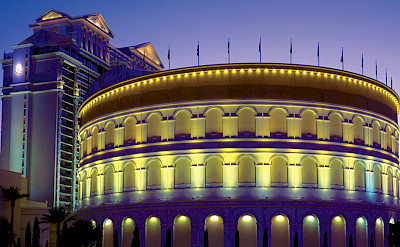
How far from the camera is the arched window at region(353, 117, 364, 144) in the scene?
193 feet

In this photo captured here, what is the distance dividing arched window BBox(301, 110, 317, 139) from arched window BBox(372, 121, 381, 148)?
778cm

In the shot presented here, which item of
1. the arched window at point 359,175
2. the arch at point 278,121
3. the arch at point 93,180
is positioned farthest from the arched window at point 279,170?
the arch at point 93,180

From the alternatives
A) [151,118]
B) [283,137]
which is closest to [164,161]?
[151,118]

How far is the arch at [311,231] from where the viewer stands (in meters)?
53.7

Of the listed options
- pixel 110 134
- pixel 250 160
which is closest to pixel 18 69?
pixel 110 134

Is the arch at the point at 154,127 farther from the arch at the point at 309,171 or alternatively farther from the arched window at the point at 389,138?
the arched window at the point at 389,138

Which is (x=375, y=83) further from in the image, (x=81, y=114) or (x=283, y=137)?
(x=81, y=114)

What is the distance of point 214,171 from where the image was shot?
181ft

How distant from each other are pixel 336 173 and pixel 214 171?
11.6 m

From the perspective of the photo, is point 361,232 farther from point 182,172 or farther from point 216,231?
point 182,172

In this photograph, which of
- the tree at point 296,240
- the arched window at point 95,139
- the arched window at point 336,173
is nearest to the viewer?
the tree at point 296,240

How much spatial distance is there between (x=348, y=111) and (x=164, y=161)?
60.8 ft

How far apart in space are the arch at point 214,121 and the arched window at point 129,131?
27.9 ft

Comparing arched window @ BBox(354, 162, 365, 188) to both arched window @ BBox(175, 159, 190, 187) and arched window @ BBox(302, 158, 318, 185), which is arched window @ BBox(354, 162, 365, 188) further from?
arched window @ BBox(175, 159, 190, 187)
